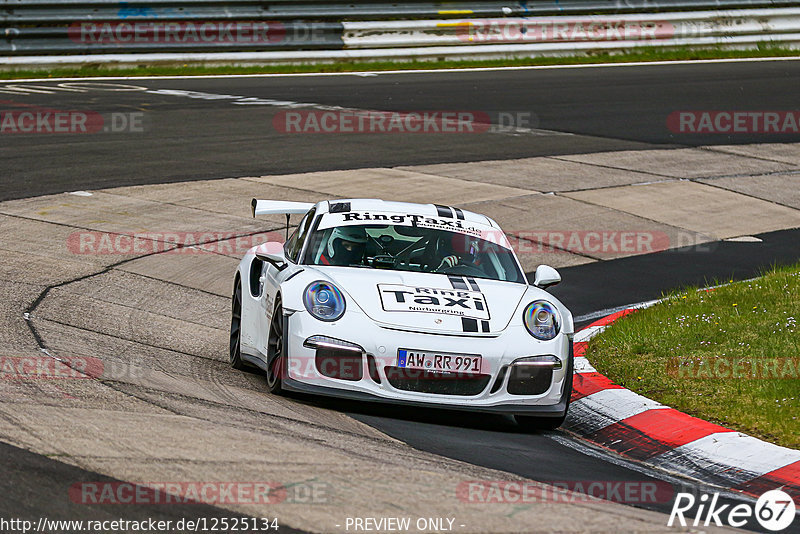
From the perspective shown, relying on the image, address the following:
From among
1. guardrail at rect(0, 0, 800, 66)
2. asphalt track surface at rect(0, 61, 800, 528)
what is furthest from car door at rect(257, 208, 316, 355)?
guardrail at rect(0, 0, 800, 66)

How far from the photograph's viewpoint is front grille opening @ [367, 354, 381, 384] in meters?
7.16

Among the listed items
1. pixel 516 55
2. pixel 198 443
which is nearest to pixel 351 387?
pixel 198 443

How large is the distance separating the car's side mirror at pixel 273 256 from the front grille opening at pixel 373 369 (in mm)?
1305

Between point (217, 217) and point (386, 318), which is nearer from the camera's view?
point (386, 318)

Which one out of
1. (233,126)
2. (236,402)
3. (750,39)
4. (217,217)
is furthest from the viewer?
(750,39)

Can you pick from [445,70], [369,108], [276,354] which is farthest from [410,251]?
[445,70]

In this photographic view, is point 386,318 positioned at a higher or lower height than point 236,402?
higher

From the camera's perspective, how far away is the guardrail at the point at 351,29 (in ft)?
77.9

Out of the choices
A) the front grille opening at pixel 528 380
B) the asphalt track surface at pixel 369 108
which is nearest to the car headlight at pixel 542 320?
the front grille opening at pixel 528 380

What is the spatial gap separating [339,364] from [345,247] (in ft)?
4.19

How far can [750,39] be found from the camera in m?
30.1

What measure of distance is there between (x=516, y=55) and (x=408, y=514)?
77.6 feet

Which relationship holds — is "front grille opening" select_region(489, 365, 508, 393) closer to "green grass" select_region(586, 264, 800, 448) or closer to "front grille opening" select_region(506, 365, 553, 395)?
"front grille opening" select_region(506, 365, 553, 395)

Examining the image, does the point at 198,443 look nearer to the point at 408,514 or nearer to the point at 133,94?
the point at 408,514
